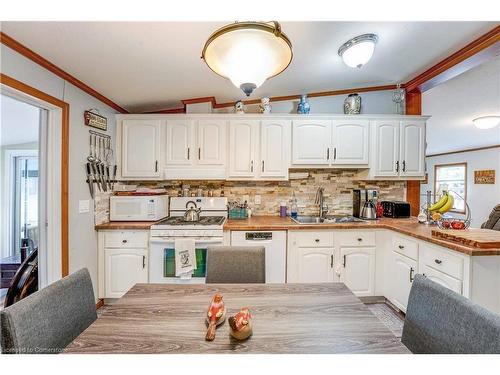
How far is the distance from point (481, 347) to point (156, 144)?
2.94 metres

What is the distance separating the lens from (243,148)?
2822 millimetres

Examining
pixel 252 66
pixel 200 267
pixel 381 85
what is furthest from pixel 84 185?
pixel 381 85

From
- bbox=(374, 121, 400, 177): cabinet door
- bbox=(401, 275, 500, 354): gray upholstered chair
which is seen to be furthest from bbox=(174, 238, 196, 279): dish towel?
bbox=(374, 121, 400, 177): cabinet door

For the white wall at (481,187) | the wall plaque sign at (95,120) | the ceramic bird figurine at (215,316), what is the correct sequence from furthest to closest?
the white wall at (481,187) < the wall plaque sign at (95,120) < the ceramic bird figurine at (215,316)

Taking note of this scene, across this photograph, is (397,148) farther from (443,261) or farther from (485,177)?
(485,177)

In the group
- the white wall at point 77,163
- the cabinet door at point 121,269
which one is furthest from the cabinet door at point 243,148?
the white wall at point 77,163

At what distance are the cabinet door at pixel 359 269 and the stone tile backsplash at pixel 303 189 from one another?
2.37 feet

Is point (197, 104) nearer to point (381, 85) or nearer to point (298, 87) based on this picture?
point (298, 87)

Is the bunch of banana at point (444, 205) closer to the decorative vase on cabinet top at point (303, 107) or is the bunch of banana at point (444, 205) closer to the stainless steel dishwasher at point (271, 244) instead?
the stainless steel dishwasher at point (271, 244)

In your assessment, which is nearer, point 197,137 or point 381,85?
point 197,137

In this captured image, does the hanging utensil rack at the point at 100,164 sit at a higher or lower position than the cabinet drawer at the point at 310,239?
higher

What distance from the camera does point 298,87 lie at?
282 cm

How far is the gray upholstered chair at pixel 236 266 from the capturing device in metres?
1.52

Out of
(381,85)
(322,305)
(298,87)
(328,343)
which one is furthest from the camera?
(381,85)
